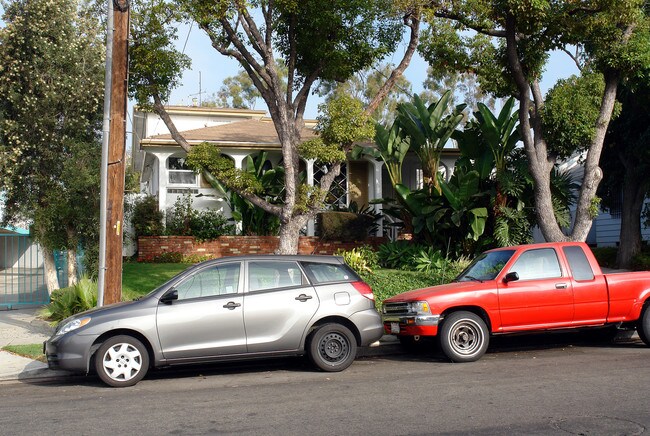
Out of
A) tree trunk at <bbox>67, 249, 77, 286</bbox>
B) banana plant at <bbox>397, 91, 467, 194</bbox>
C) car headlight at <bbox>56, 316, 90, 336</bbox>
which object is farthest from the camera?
banana plant at <bbox>397, 91, 467, 194</bbox>

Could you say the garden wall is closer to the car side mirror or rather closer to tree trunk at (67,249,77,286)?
tree trunk at (67,249,77,286)

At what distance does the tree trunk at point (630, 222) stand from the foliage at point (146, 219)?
13.6m

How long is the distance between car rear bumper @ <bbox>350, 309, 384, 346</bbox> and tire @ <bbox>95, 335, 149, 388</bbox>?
2849 millimetres

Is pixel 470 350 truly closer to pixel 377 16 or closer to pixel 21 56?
pixel 377 16

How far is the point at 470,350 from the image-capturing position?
33.4 ft

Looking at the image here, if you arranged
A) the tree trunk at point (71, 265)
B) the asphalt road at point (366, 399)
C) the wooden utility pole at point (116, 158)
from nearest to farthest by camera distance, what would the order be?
1. the asphalt road at point (366, 399)
2. the wooden utility pole at point (116, 158)
3. the tree trunk at point (71, 265)

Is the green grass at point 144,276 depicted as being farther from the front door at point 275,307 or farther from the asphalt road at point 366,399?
the front door at point 275,307

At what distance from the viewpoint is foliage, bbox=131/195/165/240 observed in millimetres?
21078

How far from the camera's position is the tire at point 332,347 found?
9.50 m

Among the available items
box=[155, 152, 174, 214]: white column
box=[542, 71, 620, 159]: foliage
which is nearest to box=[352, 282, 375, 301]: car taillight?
box=[542, 71, 620, 159]: foliage

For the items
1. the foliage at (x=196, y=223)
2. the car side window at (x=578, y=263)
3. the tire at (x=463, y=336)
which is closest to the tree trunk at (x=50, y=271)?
the foliage at (x=196, y=223)

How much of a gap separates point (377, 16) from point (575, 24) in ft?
13.3

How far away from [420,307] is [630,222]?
12.9 m

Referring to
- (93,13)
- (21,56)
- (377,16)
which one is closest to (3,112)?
(21,56)
